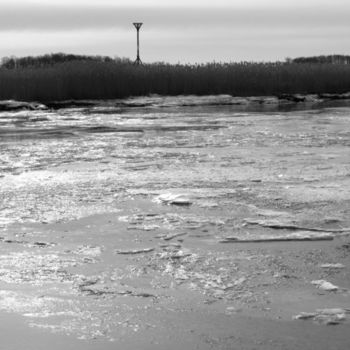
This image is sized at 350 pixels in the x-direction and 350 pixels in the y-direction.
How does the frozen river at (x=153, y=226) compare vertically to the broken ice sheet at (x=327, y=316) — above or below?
above

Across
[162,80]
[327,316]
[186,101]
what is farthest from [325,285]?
[162,80]

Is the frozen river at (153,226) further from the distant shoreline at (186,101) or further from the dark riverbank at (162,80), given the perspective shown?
the dark riverbank at (162,80)

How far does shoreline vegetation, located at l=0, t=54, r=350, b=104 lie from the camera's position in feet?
95.5

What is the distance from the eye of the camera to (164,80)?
104 feet

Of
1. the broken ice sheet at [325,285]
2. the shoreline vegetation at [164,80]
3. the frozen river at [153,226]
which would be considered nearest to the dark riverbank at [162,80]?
the shoreline vegetation at [164,80]

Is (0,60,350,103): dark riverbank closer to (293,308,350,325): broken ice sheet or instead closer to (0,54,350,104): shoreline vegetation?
(0,54,350,104): shoreline vegetation

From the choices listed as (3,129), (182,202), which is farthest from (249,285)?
(3,129)

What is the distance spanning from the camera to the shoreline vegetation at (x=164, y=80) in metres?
29.1

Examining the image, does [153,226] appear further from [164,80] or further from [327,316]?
[164,80]

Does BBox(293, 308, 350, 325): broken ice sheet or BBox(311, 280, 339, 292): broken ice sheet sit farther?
BBox(311, 280, 339, 292): broken ice sheet

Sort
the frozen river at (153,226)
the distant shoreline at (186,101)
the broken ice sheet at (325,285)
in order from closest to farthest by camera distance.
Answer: the frozen river at (153,226) < the broken ice sheet at (325,285) < the distant shoreline at (186,101)

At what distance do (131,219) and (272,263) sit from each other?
5.67 feet

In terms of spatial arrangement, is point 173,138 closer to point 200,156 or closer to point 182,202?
point 200,156

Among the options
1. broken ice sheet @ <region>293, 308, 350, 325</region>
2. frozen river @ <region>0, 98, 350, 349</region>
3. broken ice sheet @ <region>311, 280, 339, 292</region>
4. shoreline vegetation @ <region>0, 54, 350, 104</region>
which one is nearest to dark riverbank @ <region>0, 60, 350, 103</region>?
shoreline vegetation @ <region>0, 54, 350, 104</region>
